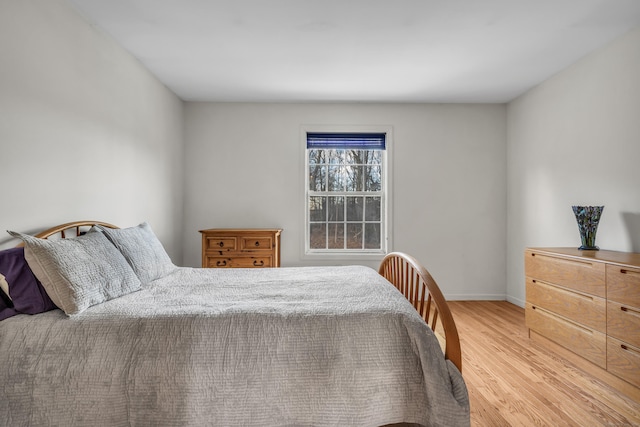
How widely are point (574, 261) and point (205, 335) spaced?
2579 millimetres

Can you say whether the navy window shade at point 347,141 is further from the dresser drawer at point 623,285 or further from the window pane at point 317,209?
the dresser drawer at point 623,285

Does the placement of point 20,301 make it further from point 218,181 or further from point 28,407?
point 218,181

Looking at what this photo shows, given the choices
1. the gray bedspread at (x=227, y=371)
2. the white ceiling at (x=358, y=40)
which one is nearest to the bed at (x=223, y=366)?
the gray bedspread at (x=227, y=371)

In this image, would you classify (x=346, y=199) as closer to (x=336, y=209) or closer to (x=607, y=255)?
(x=336, y=209)

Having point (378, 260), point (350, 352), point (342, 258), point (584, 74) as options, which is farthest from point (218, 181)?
point (584, 74)

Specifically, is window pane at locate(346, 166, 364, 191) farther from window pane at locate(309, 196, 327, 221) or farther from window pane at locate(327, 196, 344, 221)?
window pane at locate(309, 196, 327, 221)

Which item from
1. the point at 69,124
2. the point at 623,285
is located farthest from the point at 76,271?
the point at 623,285

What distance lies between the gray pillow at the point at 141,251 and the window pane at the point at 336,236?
235 cm

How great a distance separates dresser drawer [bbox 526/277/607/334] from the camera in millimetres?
2391

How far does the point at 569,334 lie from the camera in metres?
2.65

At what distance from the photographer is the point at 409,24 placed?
8.70 ft

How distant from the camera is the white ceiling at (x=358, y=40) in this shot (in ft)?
8.02

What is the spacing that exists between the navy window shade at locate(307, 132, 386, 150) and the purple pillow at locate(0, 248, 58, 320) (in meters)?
3.31

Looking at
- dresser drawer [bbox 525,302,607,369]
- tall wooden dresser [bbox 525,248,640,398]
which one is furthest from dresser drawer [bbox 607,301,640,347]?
dresser drawer [bbox 525,302,607,369]
